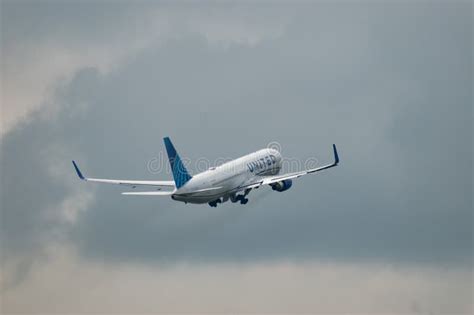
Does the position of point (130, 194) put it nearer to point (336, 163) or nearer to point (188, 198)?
point (188, 198)

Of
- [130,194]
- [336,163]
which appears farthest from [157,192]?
[336,163]

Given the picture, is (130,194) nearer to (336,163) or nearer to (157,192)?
(157,192)

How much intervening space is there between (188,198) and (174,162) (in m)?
5.00

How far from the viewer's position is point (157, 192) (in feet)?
635

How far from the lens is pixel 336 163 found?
7869 inches

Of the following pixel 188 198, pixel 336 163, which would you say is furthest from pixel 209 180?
pixel 336 163

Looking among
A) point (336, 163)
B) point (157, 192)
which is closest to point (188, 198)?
point (157, 192)

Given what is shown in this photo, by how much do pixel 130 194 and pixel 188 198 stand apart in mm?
7560

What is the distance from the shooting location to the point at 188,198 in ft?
639

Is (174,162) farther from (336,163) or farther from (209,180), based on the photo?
(336,163)

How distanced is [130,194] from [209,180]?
11.0m

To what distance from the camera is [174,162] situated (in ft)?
635

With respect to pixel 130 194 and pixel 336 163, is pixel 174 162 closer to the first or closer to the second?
pixel 130 194

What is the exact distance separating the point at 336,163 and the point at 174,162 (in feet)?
70.7
